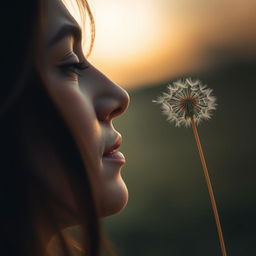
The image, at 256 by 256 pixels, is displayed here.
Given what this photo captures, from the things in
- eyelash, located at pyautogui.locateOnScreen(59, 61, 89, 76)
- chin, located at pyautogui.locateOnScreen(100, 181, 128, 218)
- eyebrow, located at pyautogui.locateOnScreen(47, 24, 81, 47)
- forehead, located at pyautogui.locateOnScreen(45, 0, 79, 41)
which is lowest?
chin, located at pyautogui.locateOnScreen(100, 181, 128, 218)

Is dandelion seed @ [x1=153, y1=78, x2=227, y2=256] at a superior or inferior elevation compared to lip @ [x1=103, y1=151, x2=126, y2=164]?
superior

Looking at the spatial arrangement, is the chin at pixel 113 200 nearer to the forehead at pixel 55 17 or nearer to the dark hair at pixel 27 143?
the dark hair at pixel 27 143

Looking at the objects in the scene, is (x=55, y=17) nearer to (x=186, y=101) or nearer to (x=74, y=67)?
(x=74, y=67)

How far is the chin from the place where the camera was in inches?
13.5

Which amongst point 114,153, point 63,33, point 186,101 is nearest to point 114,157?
point 114,153

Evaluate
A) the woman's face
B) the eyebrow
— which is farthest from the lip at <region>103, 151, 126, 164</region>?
the eyebrow

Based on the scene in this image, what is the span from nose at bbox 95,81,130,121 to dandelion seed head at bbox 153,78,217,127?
0.60m

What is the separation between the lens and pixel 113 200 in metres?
0.35

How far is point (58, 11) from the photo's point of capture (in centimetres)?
36

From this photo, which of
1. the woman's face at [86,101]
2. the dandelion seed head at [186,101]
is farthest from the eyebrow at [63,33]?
the dandelion seed head at [186,101]

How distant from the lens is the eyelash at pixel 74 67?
36cm

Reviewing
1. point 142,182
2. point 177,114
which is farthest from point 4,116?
point 142,182

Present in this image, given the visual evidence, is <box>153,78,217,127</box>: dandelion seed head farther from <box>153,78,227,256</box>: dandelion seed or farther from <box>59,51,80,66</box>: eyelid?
<box>59,51,80,66</box>: eyelid

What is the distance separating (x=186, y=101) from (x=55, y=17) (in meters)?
0.69
